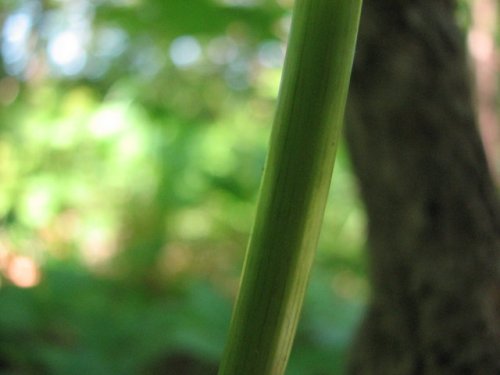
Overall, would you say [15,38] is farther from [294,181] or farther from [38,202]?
[294,181]

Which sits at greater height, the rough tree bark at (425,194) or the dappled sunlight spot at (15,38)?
the dappled sunlight spot at (15,38)

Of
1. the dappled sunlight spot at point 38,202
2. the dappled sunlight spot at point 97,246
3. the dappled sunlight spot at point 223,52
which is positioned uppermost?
the dappled sunlight spot at point 223,52

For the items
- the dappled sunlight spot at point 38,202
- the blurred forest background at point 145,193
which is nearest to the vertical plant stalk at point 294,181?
the blurred forest background at point 145,193

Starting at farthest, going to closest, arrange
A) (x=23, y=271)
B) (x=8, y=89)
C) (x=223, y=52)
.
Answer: (x=223, y=52), (x=8, y=89), (x=23, y=271)

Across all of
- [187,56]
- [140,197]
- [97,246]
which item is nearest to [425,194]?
[140,197]

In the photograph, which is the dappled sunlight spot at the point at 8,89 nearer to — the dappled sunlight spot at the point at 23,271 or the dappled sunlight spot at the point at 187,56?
the dappled sunlight spot at the point at 187,56

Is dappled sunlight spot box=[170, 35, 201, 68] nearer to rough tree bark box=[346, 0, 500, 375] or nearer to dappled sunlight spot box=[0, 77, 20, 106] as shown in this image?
dappled sunlight spot box=[0, 77, 20, 106]
